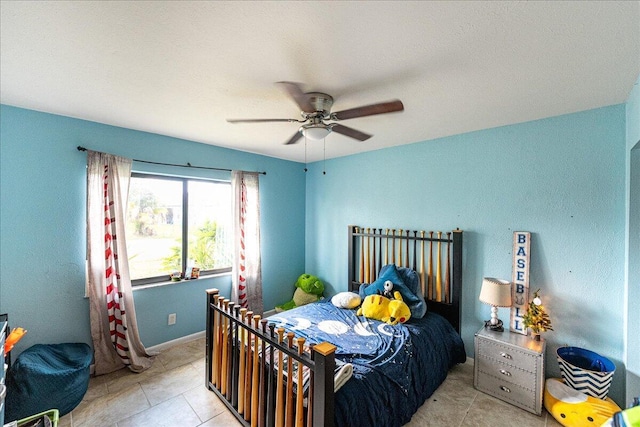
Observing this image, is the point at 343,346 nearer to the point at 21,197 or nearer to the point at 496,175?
the point at 496,175

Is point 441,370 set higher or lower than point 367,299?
lower

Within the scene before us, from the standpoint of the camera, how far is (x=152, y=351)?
115 inches

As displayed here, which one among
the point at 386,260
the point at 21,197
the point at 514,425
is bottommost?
the point at 514,425

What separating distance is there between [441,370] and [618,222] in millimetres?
1857

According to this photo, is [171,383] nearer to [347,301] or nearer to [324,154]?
[347,301]

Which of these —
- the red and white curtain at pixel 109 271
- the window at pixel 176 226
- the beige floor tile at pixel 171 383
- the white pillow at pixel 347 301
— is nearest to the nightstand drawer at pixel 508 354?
the white pillow at pixel 347 301

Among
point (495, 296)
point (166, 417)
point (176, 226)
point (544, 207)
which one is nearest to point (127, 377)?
point (166, 417)

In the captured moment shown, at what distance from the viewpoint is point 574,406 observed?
1.93 meters

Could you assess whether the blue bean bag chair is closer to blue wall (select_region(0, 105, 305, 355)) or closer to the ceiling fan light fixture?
blue wall (select_region(0, 105, 305, 355))

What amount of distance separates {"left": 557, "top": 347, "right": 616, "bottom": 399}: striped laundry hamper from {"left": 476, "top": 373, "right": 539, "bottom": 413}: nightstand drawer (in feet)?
1.01

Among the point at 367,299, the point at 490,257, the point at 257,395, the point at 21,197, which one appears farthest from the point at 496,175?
the point at 21,197

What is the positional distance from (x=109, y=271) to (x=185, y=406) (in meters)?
1.45

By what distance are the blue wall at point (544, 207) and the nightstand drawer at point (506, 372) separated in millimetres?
408

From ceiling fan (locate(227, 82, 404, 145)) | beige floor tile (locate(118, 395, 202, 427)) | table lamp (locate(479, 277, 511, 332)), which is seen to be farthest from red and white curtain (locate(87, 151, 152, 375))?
table lamp (locate(479, 277, 511, 332))
